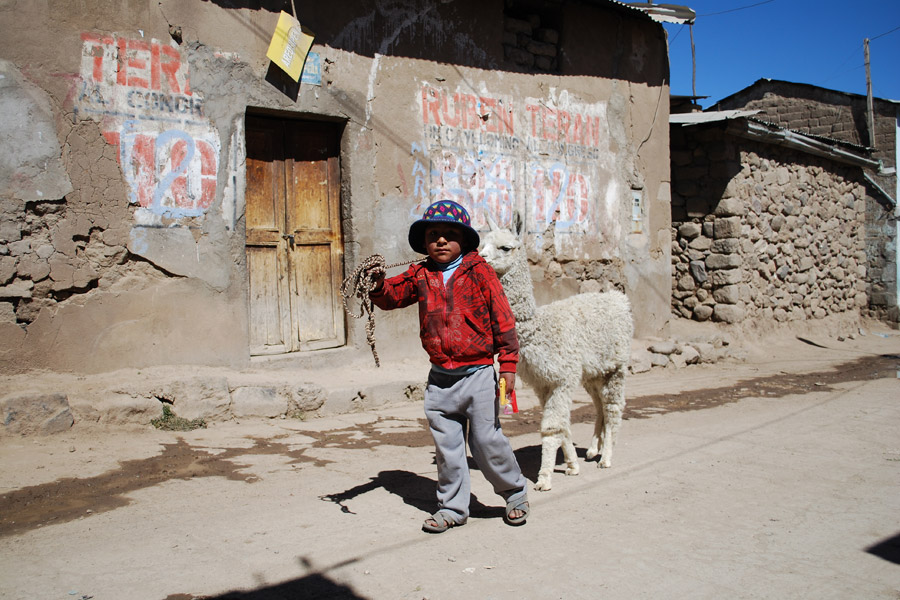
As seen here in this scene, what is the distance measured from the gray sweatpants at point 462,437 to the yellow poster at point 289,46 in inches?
188

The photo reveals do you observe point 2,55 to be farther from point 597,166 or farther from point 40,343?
point 597,166

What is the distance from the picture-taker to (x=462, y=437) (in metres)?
3.85

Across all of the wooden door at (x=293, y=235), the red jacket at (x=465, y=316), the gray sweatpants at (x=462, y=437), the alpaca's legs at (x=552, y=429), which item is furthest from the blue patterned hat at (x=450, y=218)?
the wooden door at (x=293, y=235)

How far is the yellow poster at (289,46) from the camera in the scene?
23.7ft

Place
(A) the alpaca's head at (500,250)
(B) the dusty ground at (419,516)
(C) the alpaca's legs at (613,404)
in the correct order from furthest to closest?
(C) the alpaca's legs at (613,404), (A) the alpaca's head at (500,250), (B) the dusty ground at (419,516)

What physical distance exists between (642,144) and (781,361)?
4304 mm

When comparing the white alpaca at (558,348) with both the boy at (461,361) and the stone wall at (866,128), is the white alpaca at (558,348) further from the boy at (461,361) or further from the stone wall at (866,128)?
the stone wall at (866,128)

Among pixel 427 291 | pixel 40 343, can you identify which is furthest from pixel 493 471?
pixel 40 343

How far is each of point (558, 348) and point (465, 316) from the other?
1091 mm

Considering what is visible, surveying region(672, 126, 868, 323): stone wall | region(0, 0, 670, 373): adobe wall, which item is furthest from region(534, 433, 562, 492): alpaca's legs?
region(672, 126, 868, 323): stone wall

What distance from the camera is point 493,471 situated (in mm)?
3781

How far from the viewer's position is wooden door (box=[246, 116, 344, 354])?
7.53m

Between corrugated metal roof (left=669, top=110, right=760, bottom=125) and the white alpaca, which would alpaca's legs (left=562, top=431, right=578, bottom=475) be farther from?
corrugated metal roof (left=669, top=110, right=760, bottom=125)

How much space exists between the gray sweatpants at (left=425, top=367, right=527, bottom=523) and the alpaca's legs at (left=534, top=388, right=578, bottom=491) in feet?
2.24
